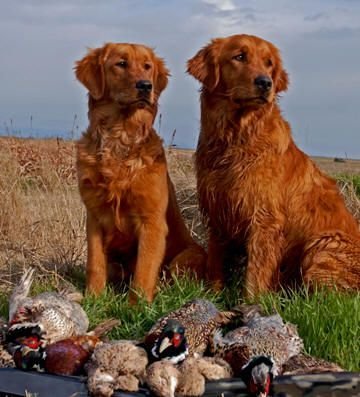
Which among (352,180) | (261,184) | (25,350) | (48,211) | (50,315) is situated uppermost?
(261,184)

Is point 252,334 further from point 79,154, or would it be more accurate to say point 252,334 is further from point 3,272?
point 3,272

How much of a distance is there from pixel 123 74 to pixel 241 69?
34.3 inches

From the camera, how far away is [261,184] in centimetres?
556

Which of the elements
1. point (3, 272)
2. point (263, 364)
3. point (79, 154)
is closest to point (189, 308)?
point (263, 364)

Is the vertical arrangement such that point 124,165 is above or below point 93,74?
below

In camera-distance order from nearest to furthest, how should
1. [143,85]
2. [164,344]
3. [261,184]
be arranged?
[164,344] → [143,85] → [261,184]

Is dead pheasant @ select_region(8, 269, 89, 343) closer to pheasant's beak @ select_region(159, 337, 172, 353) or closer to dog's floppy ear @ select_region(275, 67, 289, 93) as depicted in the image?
pheasant's beak @ select_region(159, 337, 172, 353)

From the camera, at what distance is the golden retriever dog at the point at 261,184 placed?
555cm

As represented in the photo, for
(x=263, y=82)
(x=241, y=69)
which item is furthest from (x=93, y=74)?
(x=263, y=82)

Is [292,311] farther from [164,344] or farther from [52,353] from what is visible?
[52,353]

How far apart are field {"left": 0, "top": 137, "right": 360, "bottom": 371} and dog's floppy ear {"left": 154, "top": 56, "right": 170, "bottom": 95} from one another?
1517mm

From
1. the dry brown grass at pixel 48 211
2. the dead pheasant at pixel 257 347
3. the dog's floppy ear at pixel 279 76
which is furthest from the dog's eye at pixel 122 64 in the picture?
the dead pheasant at pixel 257 347

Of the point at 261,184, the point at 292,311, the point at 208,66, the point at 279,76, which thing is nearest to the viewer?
the point at 292,311

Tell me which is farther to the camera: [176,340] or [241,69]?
[241,69]
